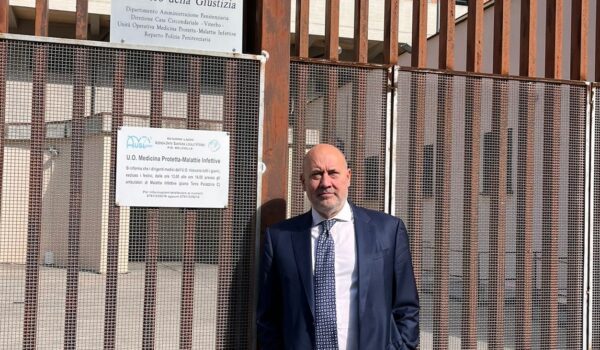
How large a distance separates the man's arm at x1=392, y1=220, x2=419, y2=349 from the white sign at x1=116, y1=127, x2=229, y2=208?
1.10m

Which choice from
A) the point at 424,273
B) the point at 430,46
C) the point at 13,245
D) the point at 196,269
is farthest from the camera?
the point at 430,46

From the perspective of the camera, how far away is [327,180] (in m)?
3.59

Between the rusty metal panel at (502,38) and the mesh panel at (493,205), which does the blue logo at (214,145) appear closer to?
the mesh panel at (493,205)

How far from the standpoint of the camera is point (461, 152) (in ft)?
15.5

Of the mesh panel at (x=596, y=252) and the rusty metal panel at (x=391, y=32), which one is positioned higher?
the rusty metal panel at (x=391, y=32)

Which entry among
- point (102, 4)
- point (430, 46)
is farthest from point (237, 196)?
point (102, 4)

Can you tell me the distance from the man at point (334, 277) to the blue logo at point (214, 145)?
661 millimetres

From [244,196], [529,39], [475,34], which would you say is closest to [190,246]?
[244,196]

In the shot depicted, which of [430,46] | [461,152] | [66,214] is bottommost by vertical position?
[66,214]

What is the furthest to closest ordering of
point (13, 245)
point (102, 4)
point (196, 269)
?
1. point (102, 4)
2. point (196, 269)
3. point (13, 245)

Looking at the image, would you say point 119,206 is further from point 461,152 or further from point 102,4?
point 102,4

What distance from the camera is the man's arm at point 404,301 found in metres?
3.72

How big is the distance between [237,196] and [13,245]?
1256 millimetres

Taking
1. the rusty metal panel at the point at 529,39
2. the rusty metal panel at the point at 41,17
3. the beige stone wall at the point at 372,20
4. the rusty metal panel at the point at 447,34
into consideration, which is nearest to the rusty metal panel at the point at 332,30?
the rusty metal panel at the point at 447,34
